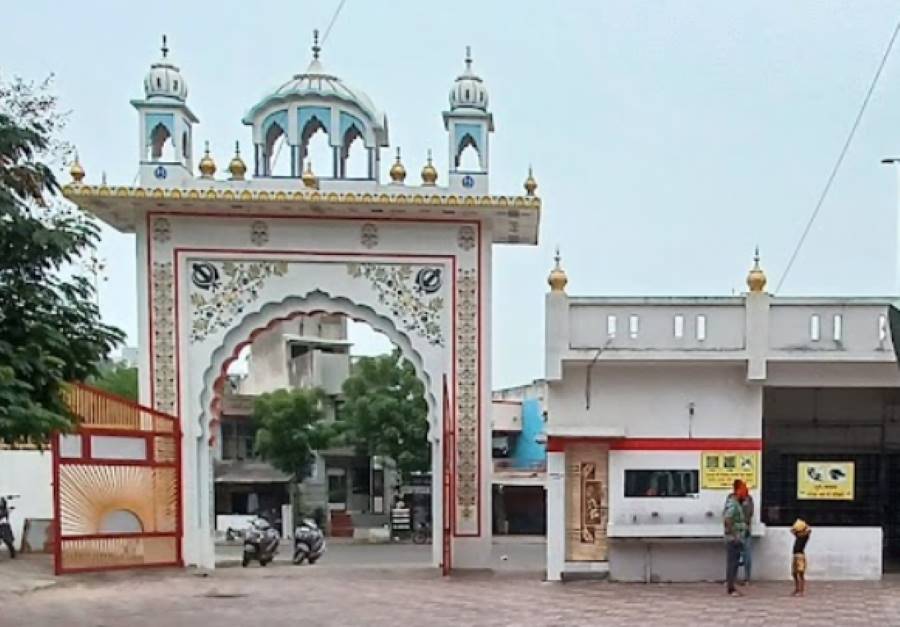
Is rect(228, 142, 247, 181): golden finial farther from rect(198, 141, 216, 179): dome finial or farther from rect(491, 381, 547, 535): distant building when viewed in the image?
rect(491, 381, 547, 535): distant building

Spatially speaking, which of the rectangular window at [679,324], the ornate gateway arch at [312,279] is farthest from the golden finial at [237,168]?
the rectangular window at [679,324]

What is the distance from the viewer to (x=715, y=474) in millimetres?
12164

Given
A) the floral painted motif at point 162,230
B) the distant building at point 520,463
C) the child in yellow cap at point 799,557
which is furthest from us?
the distant building at point 520,463

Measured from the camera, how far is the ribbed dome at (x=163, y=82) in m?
14.2

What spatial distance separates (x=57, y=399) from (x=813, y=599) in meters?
7.96

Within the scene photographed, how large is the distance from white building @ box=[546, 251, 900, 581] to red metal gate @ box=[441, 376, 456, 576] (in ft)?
5.28

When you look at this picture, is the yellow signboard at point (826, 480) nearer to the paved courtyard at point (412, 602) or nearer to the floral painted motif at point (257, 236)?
the paved courtyard at point (412, 602)

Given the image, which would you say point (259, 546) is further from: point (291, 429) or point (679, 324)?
point (291, 429)

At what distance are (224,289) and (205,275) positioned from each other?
0.34 meters

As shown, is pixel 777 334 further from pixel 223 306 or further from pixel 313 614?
pixel 223 306

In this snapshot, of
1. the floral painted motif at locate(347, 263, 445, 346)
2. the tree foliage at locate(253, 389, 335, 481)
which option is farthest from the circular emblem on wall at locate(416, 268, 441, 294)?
the tree foliage at locate(253, 389, 335, 481)

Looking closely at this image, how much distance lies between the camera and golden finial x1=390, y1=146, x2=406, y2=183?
45.3ft

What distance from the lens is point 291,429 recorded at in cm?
2756

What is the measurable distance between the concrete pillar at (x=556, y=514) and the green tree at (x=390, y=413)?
13827mm
